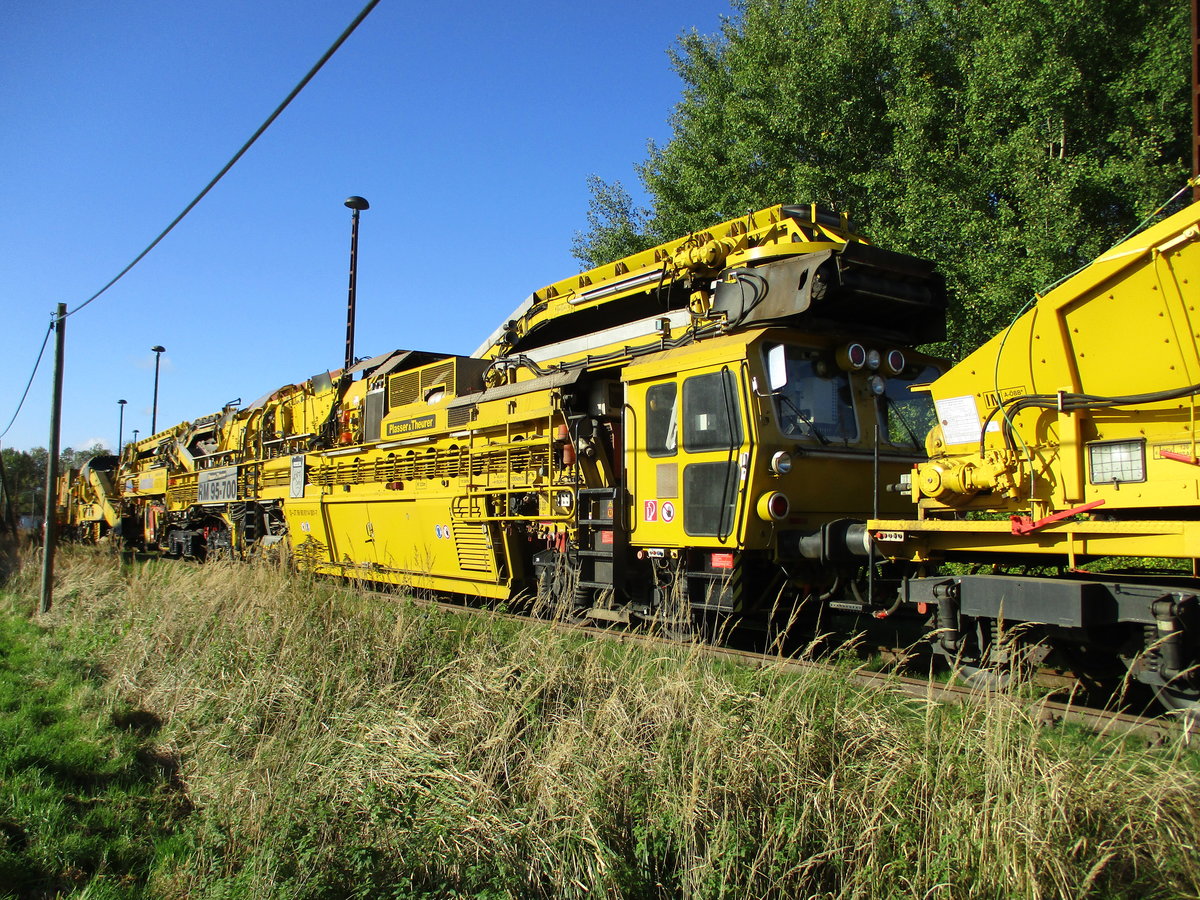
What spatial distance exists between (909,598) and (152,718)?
6.04m

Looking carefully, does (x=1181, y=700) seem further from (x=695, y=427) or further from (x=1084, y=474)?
(x=695, y=427)

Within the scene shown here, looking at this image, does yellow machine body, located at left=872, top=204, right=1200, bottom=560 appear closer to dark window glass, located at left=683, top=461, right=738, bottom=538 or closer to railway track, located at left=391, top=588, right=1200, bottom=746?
railway track, located at left=391, top=588, right=1200, bottom=746

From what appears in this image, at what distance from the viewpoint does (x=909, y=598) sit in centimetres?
594

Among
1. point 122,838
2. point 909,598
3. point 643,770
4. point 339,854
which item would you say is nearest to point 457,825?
point 339,854

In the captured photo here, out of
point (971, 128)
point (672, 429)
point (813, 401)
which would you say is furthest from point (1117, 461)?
point (971, 128)

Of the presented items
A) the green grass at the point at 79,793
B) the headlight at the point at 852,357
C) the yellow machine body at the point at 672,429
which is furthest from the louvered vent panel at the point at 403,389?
the headlight at the point at 852,357

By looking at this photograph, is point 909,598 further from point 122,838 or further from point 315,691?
point 122,838

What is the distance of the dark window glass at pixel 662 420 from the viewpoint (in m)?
7.79

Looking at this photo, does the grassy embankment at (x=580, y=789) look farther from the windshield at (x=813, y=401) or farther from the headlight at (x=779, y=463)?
the windshield at (x=813, y=401)

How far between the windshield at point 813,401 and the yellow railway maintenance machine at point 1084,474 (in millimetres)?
1499

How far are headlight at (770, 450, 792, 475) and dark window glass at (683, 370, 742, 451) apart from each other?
0.33 metres

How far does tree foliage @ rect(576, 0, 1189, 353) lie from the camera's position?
13.3 meters

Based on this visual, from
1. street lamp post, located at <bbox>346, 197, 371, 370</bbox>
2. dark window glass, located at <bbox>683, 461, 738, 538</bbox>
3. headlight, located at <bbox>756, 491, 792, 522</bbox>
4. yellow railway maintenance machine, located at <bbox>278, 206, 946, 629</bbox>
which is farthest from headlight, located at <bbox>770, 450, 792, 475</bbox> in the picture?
street lamp post, located at <bbox>346, 197, 371, 370</bbox>

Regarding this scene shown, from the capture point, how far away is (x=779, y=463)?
6973 mm
